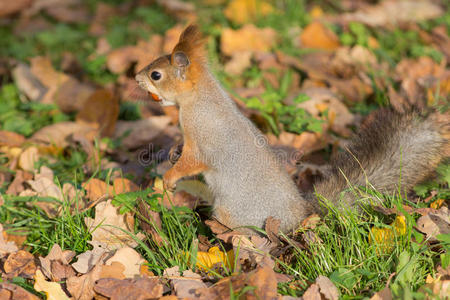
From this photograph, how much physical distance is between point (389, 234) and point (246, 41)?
95.4 inches

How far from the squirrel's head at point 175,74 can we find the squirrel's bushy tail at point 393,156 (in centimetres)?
75

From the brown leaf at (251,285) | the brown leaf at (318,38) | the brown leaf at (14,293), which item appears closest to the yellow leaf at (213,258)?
the brown leaf at (251,285)

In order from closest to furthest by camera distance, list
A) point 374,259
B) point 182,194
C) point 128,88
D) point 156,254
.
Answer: point 374,259 → point 156,254 → point 182,194 → point 128,88

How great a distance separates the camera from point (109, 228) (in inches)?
87.0

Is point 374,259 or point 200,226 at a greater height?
point 374,259

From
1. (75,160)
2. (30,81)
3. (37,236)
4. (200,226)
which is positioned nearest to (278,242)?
(200,226)

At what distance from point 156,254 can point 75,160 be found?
1.05m

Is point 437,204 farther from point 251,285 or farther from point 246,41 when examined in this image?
point 246,41

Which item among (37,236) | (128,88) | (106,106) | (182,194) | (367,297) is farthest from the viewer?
(128,88)

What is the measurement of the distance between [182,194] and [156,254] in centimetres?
59

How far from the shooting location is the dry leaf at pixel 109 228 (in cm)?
215

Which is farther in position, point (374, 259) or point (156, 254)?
point (156, 254)

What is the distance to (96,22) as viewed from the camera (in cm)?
469

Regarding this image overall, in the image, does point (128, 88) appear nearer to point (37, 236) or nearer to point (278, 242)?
point (37, 236)
